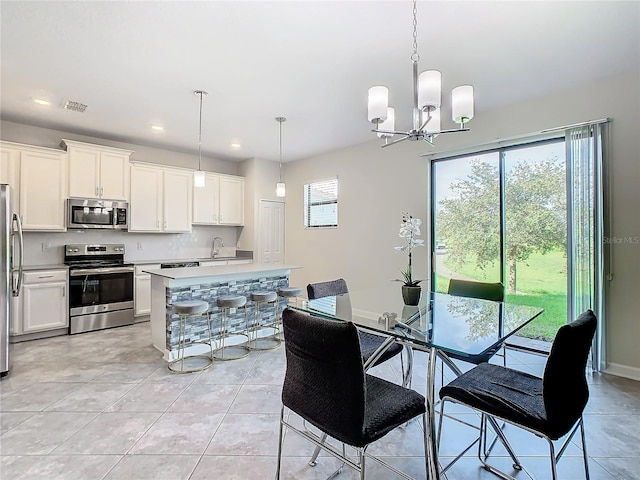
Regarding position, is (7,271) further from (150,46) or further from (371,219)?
(371,219)

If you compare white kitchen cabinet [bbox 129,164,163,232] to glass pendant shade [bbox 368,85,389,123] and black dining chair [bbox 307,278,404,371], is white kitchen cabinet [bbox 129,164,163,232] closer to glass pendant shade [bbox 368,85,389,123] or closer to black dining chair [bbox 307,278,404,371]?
black dining chair [bbox 307,278,404,371]

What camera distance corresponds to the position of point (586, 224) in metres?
3.18

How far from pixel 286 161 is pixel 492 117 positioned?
12.3 ft

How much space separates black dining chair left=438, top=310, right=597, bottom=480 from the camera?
1.37 metres

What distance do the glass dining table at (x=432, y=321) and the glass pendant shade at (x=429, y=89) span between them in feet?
4.22

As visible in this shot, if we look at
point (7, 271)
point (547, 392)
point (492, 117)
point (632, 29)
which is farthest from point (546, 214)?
point (7, 271)

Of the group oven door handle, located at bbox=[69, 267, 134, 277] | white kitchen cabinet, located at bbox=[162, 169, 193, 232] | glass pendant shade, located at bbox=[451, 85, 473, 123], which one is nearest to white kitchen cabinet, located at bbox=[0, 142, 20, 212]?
oven door handle, located at bbox=[69, 267, 134, 277]

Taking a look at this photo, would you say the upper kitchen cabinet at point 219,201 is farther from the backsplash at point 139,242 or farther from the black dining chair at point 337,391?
the black dining chair at point 337,391

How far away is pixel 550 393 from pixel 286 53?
2.79 m

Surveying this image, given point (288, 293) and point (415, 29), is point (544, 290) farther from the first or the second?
point (415, 29)

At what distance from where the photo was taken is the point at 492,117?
388 cm

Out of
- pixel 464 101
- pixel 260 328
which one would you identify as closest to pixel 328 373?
pixel 464 101

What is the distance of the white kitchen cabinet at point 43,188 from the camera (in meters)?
4.17

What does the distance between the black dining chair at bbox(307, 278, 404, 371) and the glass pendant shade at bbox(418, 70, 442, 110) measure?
142 cm
